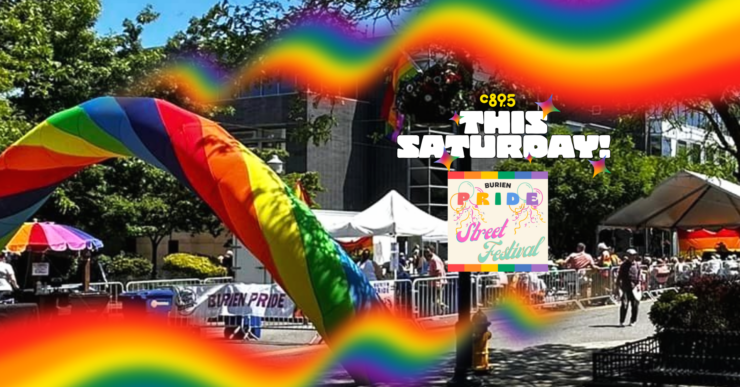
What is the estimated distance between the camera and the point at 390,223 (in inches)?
803

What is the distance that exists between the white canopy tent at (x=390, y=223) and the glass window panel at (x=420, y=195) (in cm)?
2394

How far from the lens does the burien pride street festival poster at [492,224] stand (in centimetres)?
922

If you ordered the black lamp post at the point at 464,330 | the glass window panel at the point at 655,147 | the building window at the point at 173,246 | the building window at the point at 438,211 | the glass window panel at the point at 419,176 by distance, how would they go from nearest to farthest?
the black lamp post at the point at 464,330
the building window at the point at 173,246
the glass window panel at the point at 419,176
the building window at the point at 438,211
the glass window panel at the point at 655,147

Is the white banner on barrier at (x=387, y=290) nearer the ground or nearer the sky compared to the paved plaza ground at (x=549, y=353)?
nearer the sky

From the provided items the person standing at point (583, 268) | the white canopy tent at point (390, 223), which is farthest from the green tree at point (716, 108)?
the person standing at point (583, 268)

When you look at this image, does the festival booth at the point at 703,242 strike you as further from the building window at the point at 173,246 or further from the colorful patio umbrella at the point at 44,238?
the colorful patio umbrella at the point at 44,238

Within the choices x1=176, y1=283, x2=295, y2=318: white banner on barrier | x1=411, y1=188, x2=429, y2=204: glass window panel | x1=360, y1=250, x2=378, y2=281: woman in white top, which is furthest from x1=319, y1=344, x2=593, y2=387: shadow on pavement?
x1=411, y1=188, x2=429, y2=204: glass window panel

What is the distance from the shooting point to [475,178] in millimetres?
9766

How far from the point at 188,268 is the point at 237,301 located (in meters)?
10.6

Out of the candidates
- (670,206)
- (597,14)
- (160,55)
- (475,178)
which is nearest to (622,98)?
(597,14)

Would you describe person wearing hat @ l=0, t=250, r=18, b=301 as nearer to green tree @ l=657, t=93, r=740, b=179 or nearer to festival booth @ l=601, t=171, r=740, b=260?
festival booth @ l=601, t=171, r=740, b=260

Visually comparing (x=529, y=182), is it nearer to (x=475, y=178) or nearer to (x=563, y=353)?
(x=475, y=178)

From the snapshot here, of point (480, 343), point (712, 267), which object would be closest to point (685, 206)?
point (480, 343)

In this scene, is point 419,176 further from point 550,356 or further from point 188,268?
point 550,356
